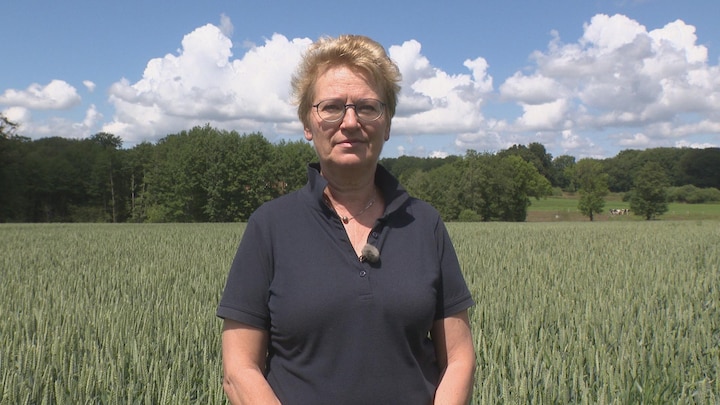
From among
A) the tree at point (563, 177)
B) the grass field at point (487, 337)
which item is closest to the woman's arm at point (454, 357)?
the grass field at point (487, 337)

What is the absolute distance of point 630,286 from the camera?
757 centimetres

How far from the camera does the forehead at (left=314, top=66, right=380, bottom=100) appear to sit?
1.79 m

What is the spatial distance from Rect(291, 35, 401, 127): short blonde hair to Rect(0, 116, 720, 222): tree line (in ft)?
184

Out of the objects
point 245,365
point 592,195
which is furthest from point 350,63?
point 592,195

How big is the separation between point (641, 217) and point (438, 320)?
7073 centimetres

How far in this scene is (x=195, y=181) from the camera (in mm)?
58438

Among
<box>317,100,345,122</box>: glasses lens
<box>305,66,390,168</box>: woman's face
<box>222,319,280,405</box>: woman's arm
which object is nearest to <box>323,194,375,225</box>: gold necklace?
<box>305,66,390,168</box>: woman's face

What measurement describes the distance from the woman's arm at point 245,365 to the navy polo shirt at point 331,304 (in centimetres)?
4

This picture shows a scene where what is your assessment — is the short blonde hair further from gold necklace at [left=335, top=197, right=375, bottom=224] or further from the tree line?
the tree line

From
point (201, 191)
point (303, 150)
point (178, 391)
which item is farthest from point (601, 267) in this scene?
point (303, 150)

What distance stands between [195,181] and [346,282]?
194 feet

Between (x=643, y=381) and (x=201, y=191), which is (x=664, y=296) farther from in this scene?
(x=201, y=191)

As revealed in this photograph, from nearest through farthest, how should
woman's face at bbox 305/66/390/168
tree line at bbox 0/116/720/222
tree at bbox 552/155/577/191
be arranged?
woman's face at bbox 305/66/390/168
tree line at bbox 0/116/720/222
tree at bbox 552/155/577/191

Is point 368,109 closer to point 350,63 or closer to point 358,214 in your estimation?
point 350,63
